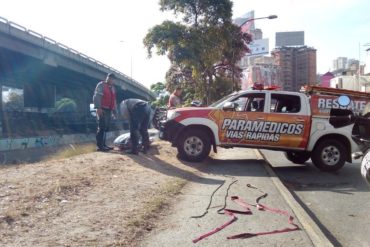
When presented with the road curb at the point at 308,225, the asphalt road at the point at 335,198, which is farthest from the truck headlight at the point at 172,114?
the road curb at the point at 308,225

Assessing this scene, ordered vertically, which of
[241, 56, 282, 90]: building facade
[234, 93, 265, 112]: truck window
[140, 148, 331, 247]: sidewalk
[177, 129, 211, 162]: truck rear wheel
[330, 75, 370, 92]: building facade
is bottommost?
[140, 148, 331, 247]: sidewalk

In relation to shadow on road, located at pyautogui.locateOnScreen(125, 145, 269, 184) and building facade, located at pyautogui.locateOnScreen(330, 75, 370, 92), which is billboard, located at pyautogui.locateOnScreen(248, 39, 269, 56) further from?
shadow on road, located at pyautogui.locateOnScreen(125, 145, 269, 184)

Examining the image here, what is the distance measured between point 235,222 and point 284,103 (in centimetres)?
644

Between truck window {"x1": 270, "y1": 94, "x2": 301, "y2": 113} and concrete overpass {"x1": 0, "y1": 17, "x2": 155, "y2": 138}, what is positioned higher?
concrete overpass {"x1": 0, "y1": 17, "x2": 155, "y2": 138}

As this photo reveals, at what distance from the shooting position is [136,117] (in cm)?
1154

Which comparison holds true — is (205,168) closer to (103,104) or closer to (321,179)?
(321,179)

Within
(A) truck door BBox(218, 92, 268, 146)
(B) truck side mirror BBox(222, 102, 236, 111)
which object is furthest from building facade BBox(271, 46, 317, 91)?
(B) truck side mirror BBox(222, 102, 236, 111)

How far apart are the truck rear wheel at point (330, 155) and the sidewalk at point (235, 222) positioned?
2.35m

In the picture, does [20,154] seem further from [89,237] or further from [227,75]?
[89,237]

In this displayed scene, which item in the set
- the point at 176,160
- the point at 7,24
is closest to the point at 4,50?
the point at 7,24

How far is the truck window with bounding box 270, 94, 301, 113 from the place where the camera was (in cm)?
1166

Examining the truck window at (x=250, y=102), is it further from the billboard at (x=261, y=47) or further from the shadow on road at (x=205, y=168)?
the billboard at (x=261, y=47)

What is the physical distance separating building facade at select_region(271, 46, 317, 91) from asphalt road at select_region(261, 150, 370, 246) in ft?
143

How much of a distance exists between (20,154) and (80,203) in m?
23.4
